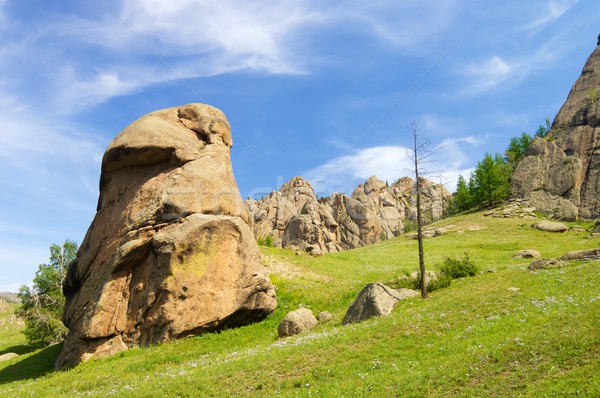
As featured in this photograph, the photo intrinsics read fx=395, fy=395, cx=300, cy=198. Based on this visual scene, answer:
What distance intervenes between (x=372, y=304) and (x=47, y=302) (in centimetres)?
5733

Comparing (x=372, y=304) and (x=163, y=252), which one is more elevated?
(x=163, y=252)

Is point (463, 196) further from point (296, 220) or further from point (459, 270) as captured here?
point (459, 270)

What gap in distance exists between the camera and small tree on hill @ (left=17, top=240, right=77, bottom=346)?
55.3 m

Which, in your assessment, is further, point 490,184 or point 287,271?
point 490,184

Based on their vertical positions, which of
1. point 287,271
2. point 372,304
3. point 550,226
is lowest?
point 372,304

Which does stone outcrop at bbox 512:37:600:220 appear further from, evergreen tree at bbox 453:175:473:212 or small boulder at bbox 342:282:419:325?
small boulder at bbox 342:282:419:325

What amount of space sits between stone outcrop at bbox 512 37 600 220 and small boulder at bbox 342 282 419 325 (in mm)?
84484

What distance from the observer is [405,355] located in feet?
59.6

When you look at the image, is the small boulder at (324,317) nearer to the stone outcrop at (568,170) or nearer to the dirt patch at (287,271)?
the dirt patch at (287,271)

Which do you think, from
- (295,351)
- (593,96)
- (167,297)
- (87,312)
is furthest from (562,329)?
(593,96)

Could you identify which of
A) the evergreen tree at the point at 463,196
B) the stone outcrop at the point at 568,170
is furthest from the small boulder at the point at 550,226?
the evergreen tree at the point at 463,196

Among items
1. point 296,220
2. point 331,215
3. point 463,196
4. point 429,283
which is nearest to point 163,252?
point 429,283

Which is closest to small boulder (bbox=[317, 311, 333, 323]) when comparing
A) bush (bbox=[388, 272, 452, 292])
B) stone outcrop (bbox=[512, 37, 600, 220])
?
bush (bbox=[388, 272, 452, 292])

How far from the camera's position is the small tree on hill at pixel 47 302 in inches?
2179
